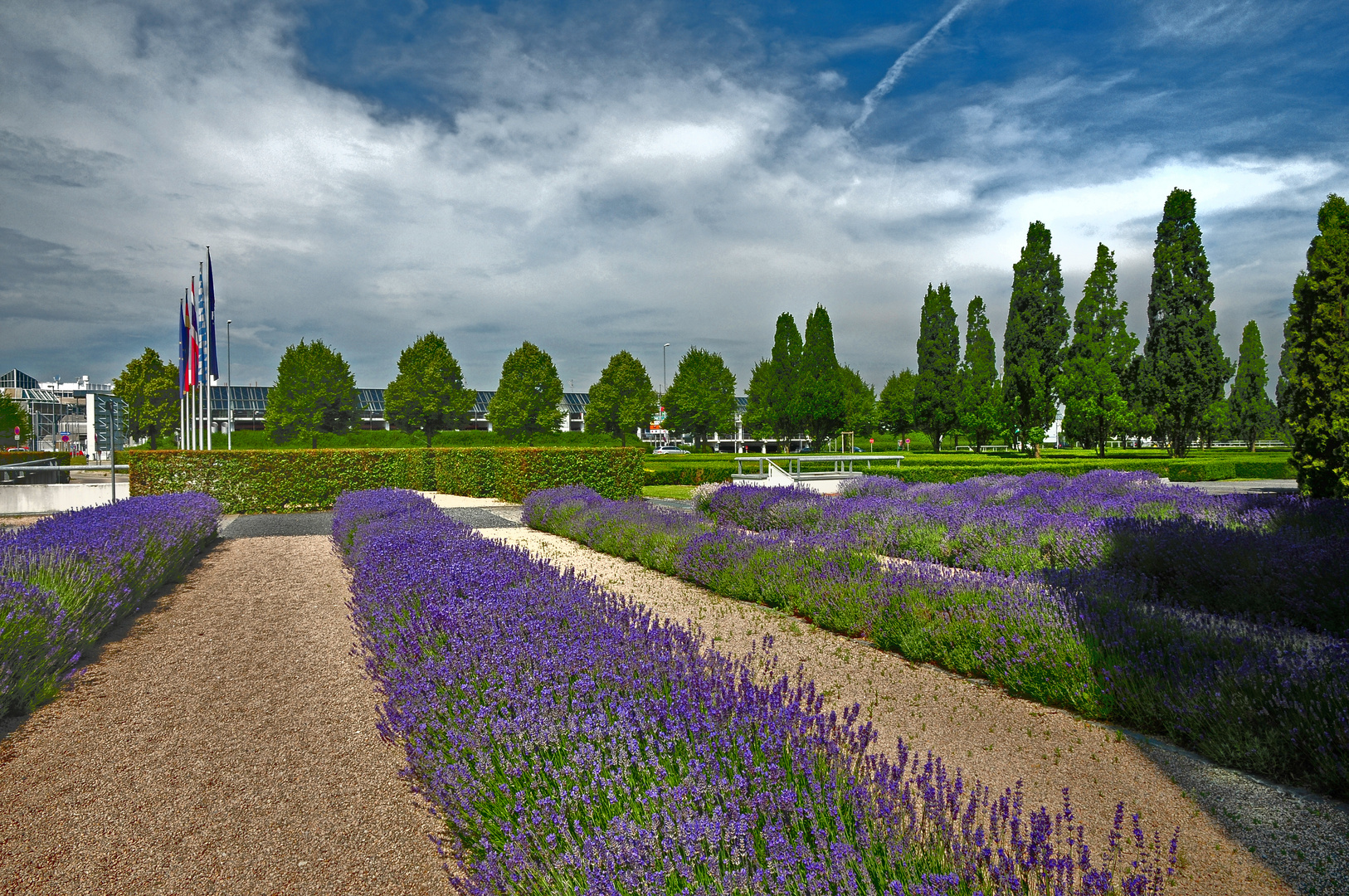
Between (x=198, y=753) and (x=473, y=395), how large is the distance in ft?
148

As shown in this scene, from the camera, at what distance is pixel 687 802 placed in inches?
84.7

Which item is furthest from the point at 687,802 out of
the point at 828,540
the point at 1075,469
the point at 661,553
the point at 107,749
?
the point at 1075,469

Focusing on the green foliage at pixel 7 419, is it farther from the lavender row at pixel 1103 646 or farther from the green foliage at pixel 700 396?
the lavender row at pixel 1103 646

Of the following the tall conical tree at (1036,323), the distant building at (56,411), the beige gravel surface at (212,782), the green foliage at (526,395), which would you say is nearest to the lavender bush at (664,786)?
the beige gravel surface at (212,782)

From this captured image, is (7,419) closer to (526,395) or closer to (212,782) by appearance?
(526,395)

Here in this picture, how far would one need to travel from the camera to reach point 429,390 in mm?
44312

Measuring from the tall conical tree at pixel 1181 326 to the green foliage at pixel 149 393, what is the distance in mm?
54102

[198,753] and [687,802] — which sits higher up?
[687,802]

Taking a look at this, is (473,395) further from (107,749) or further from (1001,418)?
(107,749)

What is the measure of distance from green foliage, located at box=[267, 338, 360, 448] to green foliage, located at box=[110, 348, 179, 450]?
21.4ft

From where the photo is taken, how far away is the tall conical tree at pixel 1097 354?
32.8 meters

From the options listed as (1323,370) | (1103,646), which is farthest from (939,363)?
(1103,646)

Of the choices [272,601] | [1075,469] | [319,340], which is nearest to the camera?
[272,601]

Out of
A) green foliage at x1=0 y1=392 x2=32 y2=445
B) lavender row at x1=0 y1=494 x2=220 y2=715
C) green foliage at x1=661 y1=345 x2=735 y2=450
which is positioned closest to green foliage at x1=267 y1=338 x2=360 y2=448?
green foliage at x1=0 y1=392 x2=32 y2=445
